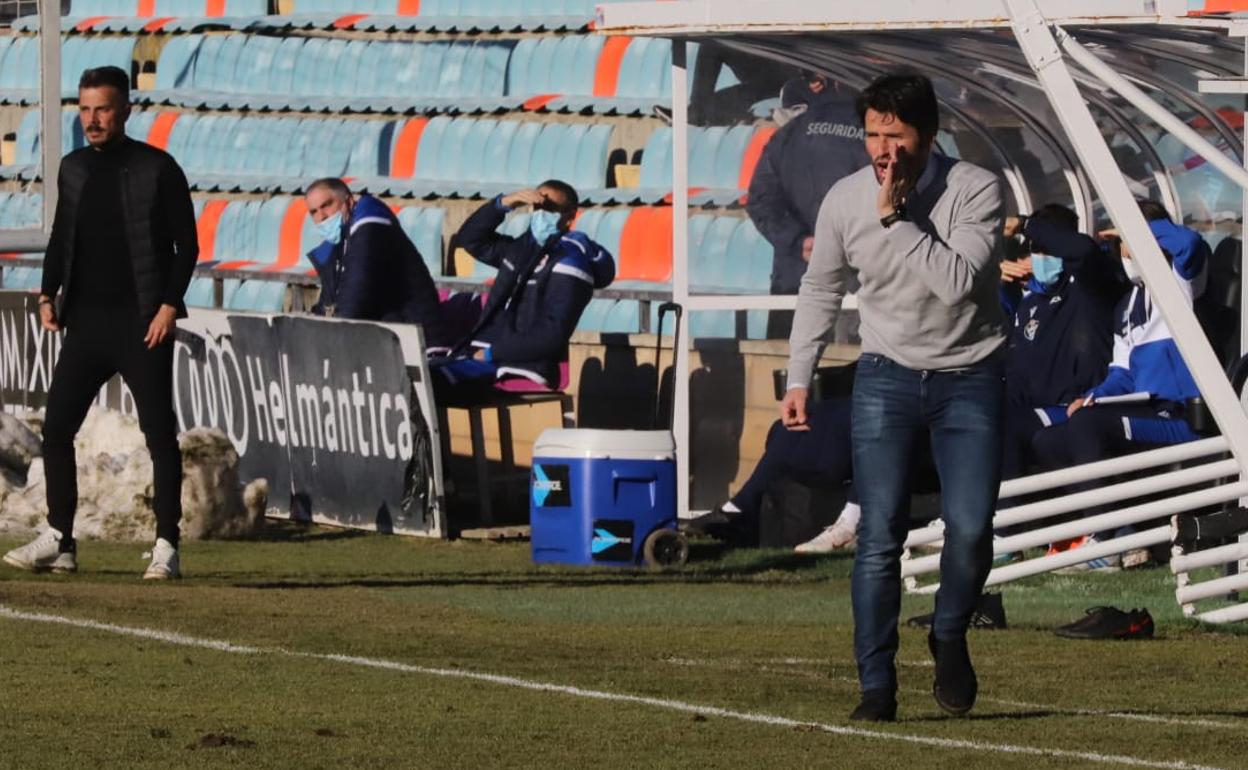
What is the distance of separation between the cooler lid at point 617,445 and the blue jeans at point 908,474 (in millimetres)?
4789

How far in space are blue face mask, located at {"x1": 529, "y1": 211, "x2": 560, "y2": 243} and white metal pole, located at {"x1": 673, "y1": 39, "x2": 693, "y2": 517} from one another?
0.89 m

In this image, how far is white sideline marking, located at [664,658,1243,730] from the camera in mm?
7242

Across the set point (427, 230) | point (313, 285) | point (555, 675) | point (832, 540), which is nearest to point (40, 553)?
point (555, 675)

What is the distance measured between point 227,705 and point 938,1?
17.5ft

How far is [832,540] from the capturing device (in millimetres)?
A: 12289

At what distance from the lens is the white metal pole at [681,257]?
13.1 meters

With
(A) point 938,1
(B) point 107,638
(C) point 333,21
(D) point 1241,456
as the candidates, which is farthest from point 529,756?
(C) point 333,21

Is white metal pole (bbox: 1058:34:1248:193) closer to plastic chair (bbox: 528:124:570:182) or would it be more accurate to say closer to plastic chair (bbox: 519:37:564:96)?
plastic chair (bbox: 528:124:570:182)

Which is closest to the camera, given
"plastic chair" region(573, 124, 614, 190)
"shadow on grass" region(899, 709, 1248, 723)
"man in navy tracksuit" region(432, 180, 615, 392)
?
"shadow on grass" region(899, 709, 1248, 723)

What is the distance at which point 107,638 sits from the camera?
862cm

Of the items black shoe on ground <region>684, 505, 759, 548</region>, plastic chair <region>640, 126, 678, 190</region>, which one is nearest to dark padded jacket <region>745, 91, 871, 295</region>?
black shoe on ground <region>684, 505, 759, 548</region>

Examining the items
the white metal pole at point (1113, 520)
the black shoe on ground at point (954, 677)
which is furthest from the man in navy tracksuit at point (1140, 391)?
the black shoe on ground at point (954, 677)

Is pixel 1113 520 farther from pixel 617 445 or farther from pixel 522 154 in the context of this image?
pixel 522 154

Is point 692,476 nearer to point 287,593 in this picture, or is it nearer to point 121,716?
point 287,593
